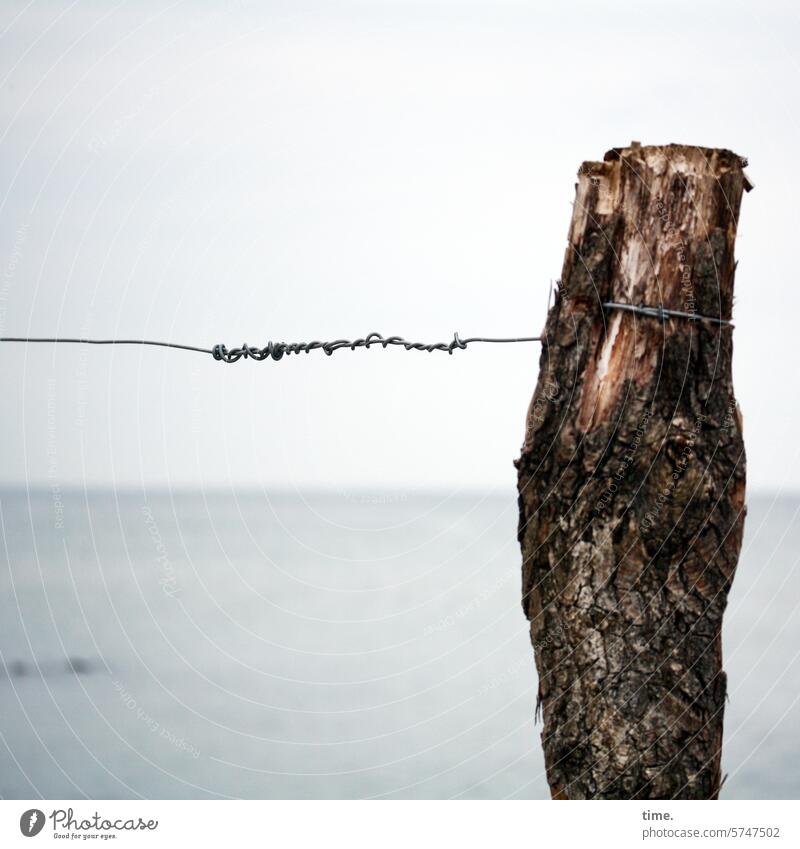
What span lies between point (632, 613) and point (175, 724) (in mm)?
8878

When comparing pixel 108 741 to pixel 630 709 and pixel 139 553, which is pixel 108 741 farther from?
pixel 139 553

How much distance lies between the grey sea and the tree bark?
607mm

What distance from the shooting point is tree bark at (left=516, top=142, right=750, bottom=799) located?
221 centimetres

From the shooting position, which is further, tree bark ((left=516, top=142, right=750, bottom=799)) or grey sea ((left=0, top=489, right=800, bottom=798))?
grey sea ((left=0, top=489, right=800, bottom=798))

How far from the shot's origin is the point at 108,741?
855 centimetres

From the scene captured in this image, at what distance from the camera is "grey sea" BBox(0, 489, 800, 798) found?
8008mm

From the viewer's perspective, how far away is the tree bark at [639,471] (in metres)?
2.21

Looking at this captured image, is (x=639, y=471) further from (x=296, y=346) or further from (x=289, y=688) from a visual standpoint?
(x=289, y=688)

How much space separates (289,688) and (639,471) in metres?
9.38

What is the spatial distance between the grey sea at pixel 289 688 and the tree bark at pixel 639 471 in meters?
0.61

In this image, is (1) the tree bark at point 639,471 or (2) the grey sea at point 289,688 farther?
(2) the grey sea at point 289,688

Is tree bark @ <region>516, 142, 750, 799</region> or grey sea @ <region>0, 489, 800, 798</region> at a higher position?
tree bark @ <region>516, 142, 750, 799</region>
